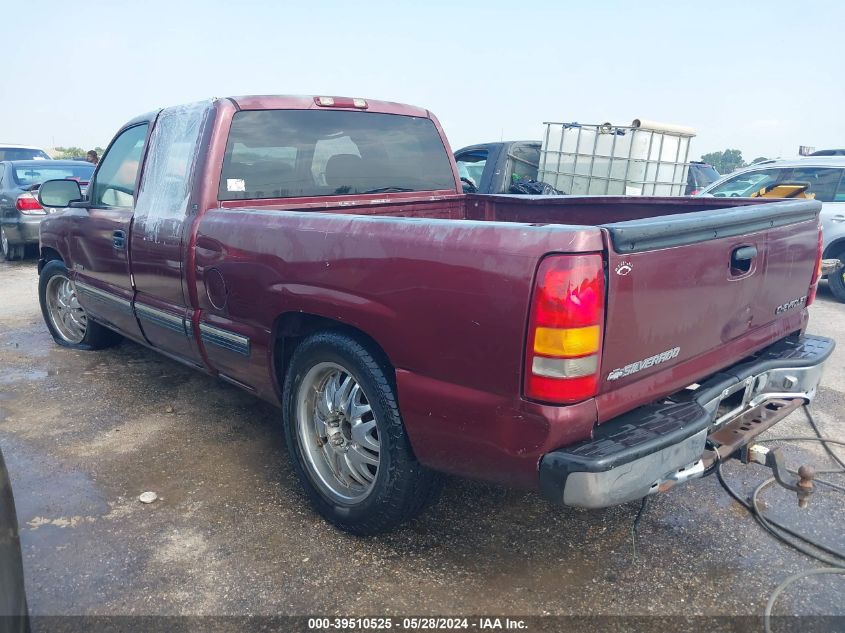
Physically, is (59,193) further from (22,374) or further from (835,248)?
(835,248)

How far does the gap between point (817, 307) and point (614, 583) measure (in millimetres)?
6150

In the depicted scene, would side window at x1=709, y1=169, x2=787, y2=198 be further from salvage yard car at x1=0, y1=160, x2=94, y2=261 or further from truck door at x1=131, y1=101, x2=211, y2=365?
salvage yard car at x1=0, y1=160, x2=94, y2=261

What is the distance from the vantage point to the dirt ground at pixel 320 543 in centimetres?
230

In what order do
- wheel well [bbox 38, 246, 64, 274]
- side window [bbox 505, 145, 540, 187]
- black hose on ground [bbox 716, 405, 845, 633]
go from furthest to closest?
side window [bbox 505, 145, 540, 187], wheel well [bbox 38, 246, 64, 274], black hose on ground [bbox 716, 405, 845, 633]

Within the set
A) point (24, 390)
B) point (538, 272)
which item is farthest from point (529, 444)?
point (24, 390)

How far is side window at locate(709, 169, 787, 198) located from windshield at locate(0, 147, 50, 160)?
13.2 metres

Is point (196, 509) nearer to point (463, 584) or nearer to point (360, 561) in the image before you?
point (360, 561)

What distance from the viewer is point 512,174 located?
909 centimetres

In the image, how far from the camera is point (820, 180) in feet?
25.3

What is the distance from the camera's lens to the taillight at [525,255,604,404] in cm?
183

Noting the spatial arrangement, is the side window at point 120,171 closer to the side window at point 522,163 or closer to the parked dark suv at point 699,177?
the side window at point 522,163

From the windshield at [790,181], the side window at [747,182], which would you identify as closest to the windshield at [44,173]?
the side window at [747,182]

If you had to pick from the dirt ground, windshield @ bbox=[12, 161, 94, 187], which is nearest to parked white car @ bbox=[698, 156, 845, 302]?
the dirt ground

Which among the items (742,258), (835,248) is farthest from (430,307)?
(835,248)
